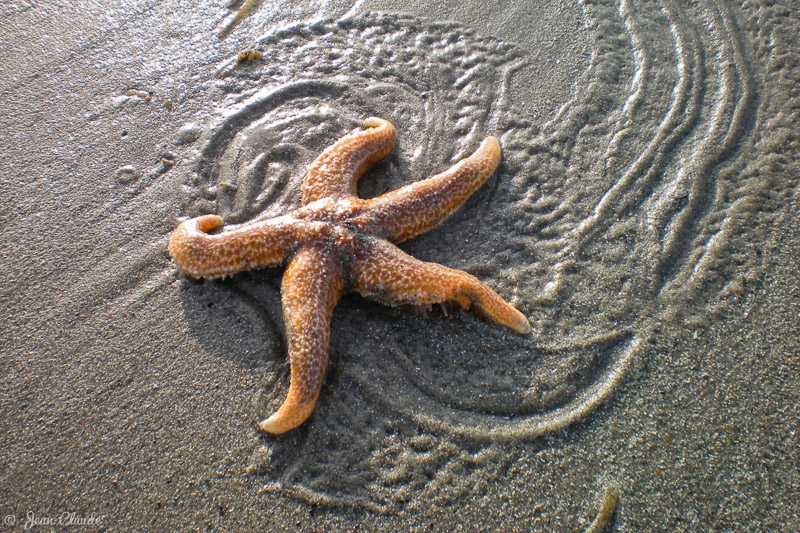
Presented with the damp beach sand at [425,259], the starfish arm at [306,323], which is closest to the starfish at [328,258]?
the starfish arm at [306,323]

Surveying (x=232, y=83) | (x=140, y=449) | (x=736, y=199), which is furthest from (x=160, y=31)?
(x=736, y=199)

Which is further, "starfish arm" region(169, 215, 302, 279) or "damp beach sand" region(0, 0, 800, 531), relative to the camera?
"starfish arm" region(169, 215, 302, 279)

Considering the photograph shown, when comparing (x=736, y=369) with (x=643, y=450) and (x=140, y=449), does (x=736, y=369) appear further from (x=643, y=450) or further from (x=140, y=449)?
(x=140, y=449)

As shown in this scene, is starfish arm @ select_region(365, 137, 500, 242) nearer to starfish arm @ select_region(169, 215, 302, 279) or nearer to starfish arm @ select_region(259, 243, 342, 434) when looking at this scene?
starfish arm @ select_region(259, 243, 342, 434)

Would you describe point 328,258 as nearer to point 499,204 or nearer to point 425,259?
point 425,259

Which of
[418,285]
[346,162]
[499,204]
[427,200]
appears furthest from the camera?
[499,204]

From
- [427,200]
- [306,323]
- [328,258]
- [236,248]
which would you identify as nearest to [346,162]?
[427,200]

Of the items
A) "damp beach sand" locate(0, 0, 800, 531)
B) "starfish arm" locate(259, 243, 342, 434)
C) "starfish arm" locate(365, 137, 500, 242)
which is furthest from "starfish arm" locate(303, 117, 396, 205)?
"starfish arm" locate(259, 243, 342, 434)
